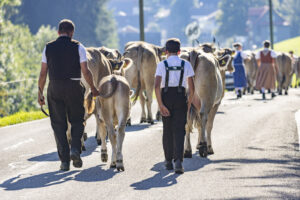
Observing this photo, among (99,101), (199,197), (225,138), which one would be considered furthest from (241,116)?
(199,197)

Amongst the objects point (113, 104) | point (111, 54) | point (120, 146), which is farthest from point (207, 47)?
point (120, 146)

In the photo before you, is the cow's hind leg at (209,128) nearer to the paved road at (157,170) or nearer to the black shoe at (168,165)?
the paved road at (157,170)

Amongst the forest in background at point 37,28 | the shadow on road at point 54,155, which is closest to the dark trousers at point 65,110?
the shadow on road at point 54,155

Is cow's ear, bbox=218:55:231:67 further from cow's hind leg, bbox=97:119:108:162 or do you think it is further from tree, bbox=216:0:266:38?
tree, bbox=216:0:266:38

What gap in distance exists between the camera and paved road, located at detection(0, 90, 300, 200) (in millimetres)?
8773

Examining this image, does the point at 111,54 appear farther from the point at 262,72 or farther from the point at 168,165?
the point at 262,72

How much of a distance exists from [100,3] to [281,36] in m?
84.4

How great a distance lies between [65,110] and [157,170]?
1.47 m

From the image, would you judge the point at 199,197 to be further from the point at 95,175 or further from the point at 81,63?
the point at 81,63

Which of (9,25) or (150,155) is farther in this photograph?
(9,25)

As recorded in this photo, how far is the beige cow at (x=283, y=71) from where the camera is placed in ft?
99.5

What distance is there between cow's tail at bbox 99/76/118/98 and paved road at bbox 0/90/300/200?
1.00 meters

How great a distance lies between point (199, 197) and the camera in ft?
27.6

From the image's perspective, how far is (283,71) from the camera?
30.7m
